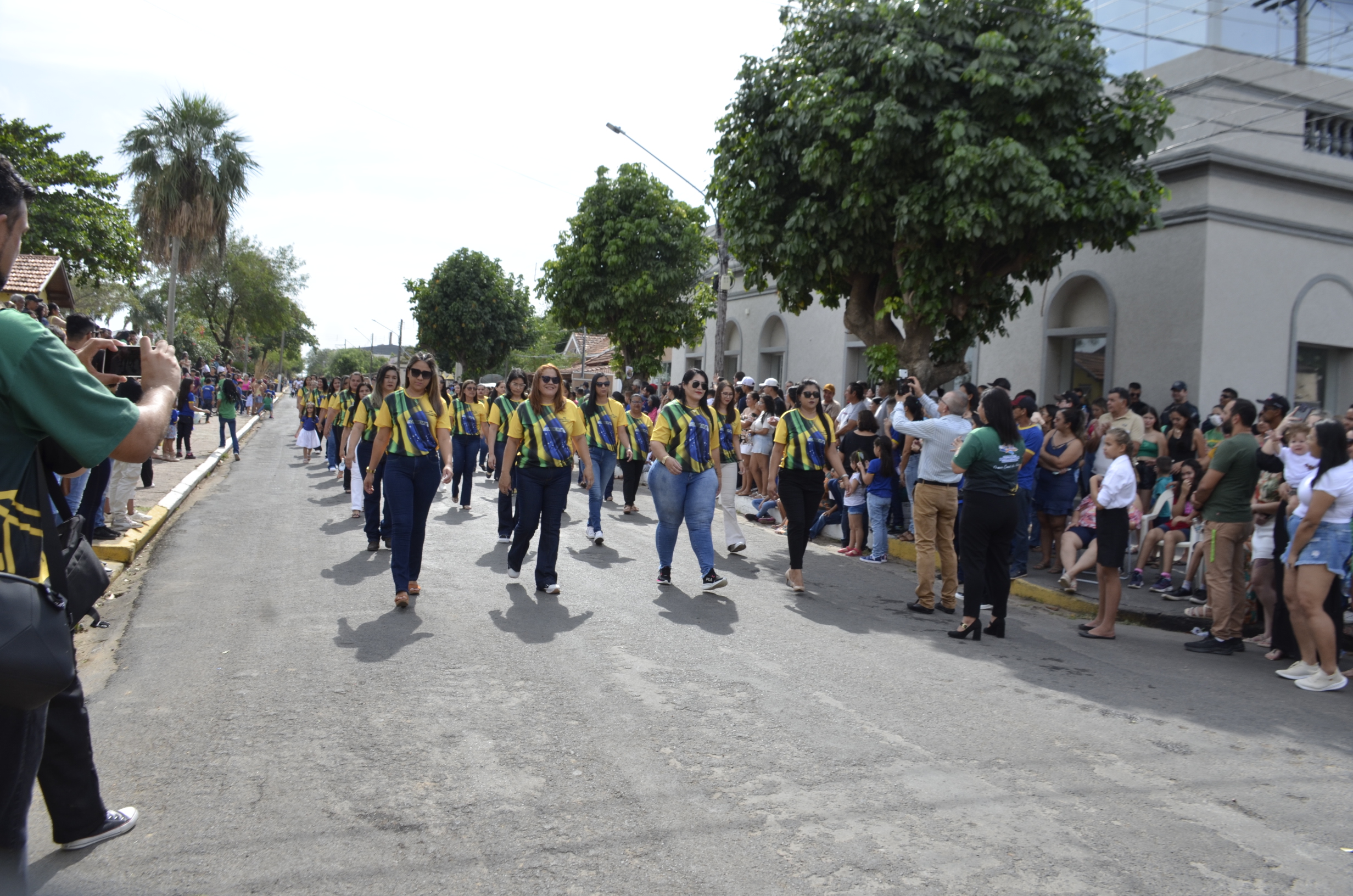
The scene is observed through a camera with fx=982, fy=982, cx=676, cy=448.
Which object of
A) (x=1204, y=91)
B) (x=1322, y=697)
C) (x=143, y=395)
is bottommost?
(x=1322, y=697)

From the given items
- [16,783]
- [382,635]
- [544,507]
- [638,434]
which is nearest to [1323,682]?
[544,507]

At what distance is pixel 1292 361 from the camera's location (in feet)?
53.0

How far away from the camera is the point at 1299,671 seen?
669cm

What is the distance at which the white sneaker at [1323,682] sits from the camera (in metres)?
6.48

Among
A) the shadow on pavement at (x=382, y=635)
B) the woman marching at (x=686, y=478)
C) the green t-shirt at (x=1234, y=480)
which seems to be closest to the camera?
the shadow on pavement at (x=382, y=635)

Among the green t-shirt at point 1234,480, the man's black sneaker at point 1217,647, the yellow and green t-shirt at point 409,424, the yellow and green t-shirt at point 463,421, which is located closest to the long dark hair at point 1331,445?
the green t-shirt at point 1234,480

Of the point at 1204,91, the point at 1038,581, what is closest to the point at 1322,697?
the point at 1038,581

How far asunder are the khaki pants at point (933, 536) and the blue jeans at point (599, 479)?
3.73m

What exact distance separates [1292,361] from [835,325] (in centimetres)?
1025

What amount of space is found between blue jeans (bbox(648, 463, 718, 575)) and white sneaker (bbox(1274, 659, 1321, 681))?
Answer: 426cm

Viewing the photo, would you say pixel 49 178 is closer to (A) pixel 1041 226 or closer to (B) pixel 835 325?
(B) pixel 835 325

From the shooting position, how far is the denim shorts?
6.37 meters

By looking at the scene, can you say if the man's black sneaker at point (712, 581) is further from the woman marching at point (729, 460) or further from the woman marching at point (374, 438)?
the woman marching at point (374, 438)

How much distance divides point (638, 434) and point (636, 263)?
13.8m
